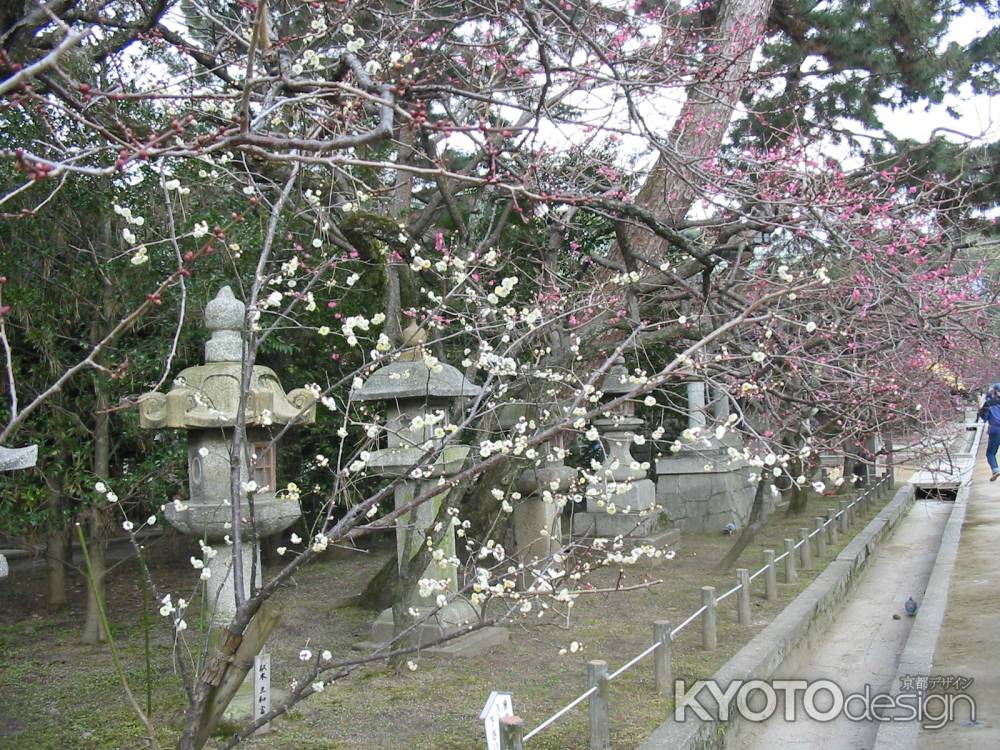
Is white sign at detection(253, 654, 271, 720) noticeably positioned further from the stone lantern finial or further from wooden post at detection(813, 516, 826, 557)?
wooden post at detection(813, 516, 826, 557)

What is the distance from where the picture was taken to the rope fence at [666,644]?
13.3ft

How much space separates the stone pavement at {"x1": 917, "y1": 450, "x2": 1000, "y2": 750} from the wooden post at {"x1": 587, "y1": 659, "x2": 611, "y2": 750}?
2.05 metres

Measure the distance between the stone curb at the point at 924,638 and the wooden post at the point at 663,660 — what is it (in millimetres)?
1210

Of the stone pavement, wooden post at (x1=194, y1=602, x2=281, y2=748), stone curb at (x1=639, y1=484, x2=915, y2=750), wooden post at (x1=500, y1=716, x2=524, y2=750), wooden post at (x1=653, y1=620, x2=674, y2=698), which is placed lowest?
the stone pavement

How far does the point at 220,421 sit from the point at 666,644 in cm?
305

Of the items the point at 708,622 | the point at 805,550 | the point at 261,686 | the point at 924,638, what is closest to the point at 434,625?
the point at 261,686

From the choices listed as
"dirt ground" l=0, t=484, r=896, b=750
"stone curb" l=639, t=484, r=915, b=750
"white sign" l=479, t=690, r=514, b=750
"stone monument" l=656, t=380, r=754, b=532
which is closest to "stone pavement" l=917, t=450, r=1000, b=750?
"stone curb" l=639, t=484, r=915, b=750

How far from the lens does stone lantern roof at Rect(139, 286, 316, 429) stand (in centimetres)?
505

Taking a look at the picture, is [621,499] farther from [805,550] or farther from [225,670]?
[225,670]

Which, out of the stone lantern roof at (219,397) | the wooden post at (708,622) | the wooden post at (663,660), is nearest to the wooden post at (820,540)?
the wooden post at (708,622)

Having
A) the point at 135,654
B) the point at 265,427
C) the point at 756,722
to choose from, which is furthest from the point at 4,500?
the point at 756,722

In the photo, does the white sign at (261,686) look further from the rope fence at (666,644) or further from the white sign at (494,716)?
the white sign at (494,716)

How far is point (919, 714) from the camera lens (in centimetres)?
529

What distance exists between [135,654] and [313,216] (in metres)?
3.96
